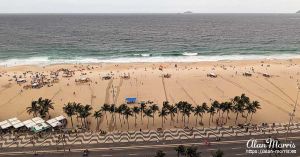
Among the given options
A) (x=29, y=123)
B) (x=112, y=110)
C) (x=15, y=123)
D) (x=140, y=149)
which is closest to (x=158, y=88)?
(x=112, y=110)

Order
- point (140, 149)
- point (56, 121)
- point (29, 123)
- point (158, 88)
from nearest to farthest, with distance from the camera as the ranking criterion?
point (140, 149) < point (29, 123) < point (56, 121) < point (158, 88)

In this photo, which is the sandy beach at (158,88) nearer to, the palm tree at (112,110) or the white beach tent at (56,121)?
the palm tree at (112,110)

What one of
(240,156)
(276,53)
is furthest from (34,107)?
(276,53)

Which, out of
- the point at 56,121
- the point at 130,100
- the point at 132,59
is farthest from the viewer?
the point at 132,59

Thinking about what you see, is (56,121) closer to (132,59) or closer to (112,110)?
(112,110)

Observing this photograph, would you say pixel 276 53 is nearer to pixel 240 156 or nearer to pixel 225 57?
pixel 225 57

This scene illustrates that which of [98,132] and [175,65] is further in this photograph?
[175,65]
